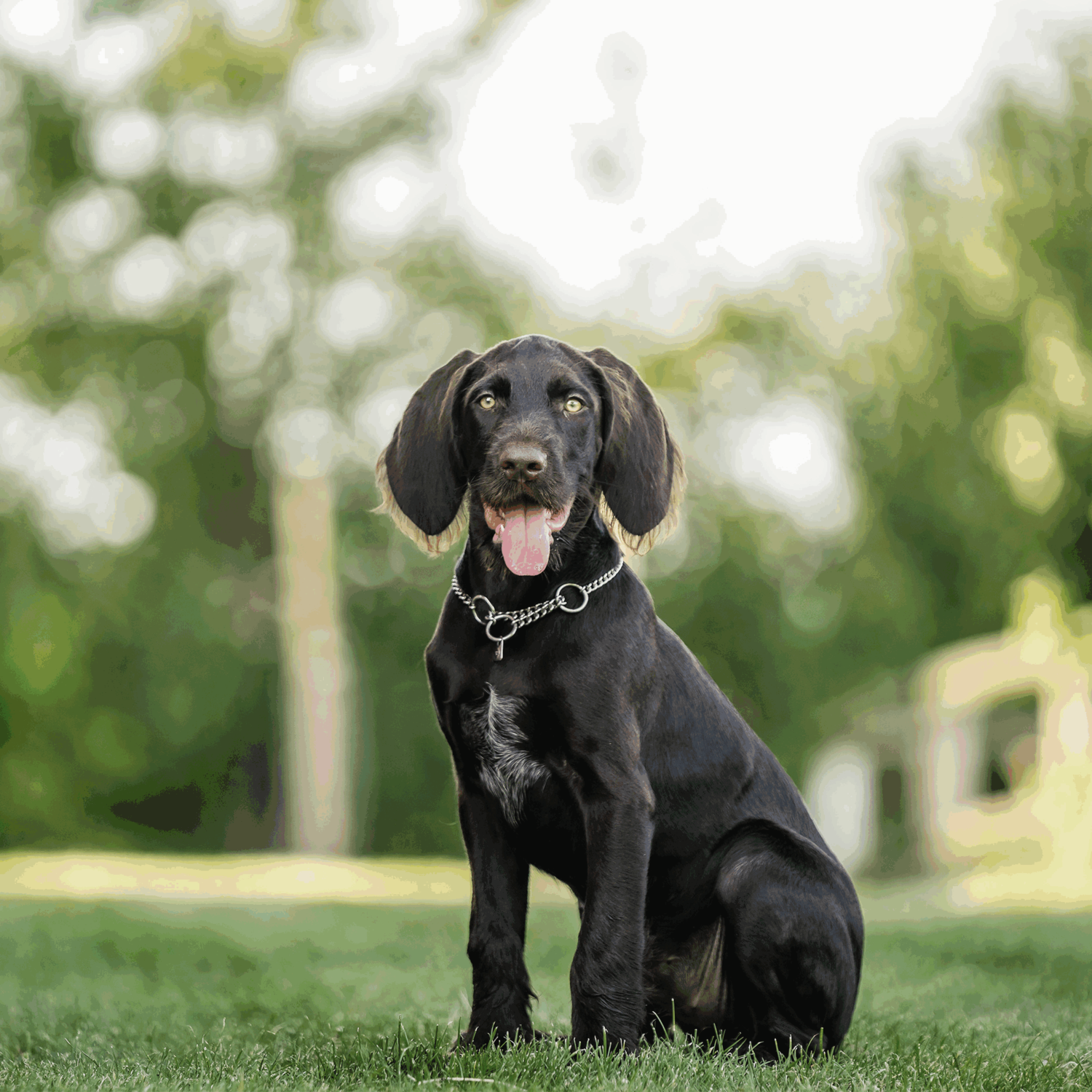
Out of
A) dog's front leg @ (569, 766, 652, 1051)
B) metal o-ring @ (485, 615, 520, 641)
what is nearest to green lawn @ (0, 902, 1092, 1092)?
dog's front leg @ (569, 766, 652, 1051)

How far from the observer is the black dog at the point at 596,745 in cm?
396

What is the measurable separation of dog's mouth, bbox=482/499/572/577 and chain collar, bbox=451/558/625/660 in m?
0.11

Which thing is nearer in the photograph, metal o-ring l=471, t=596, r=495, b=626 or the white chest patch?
the white chest patch

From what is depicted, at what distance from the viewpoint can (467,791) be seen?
4246 millimetres

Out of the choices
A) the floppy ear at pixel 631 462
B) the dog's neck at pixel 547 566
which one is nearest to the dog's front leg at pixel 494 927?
the dog's neck at pixel 547 566

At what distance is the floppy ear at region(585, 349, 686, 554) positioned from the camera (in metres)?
4.29

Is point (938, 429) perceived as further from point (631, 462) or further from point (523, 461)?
point (523, 461)

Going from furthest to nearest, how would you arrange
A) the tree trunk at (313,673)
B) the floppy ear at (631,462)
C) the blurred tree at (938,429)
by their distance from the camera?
the blurred tree at (938,429) → the tree trunk at (313,673) → the floppy ear at (631,462)

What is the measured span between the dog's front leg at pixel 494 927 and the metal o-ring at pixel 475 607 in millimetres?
570

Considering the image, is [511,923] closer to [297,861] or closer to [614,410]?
[614,410]

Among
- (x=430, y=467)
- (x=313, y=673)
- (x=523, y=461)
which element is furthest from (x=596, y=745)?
(x=313, y=673)

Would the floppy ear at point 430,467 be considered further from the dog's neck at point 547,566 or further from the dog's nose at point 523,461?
the dog's nose at point 523,461

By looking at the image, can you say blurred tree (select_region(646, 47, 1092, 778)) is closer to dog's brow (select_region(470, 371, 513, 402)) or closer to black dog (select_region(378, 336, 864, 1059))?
black dog (select_region(378, 336, 864, 1059))

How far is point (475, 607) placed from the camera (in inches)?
165
